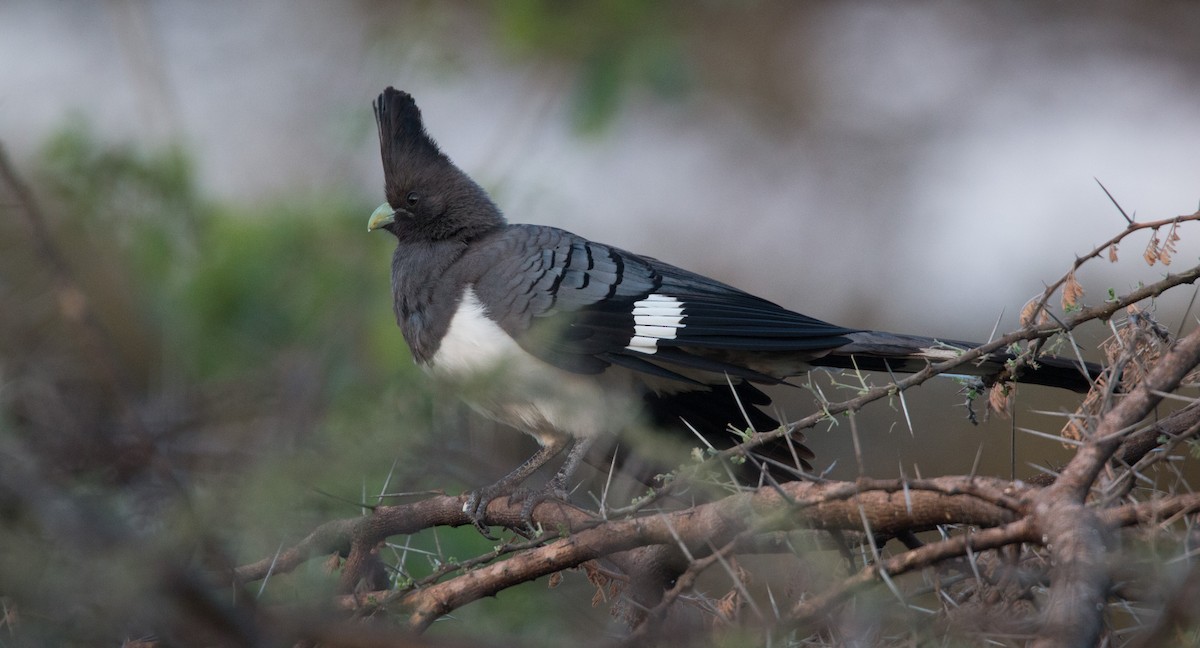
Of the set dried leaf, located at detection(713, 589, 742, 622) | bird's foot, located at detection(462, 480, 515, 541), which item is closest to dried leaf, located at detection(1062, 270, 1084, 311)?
dried leaf, located at detection(713, 589, 742, 622)

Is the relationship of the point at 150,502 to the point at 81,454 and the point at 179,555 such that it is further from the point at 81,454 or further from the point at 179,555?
the point at 179,555

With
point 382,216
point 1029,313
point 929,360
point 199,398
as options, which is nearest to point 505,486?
point 382,216

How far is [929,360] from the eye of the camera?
312 centimetres

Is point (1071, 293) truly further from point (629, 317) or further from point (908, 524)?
point (629, 317)

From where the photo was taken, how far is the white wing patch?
11.7 feet

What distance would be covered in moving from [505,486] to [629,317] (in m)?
0.69

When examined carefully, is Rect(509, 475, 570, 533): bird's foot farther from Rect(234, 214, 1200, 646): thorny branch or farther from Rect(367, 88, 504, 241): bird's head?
Rect(367, 88, 504, 241): bird's head

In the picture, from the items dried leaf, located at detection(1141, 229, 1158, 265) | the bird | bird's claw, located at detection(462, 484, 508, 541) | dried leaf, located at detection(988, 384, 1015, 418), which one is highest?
dried leaf, located at detection(1141, 229, 1158, 265)

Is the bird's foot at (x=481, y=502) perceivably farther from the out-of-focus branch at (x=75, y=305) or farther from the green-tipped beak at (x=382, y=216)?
the out-of-focus branch at (x=75, y=305)

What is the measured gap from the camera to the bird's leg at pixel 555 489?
3.11 m

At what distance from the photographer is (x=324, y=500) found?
1688 mm

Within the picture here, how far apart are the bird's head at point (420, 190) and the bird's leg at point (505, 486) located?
0.91m

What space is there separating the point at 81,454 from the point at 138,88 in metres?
3.08

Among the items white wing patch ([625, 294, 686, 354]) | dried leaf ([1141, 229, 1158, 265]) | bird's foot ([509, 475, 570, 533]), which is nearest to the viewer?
dried leaf ([1141, 229, 1158, 265])
